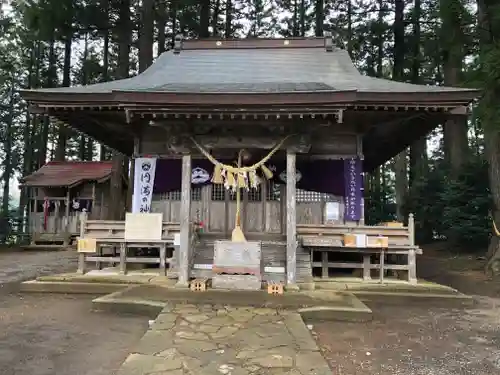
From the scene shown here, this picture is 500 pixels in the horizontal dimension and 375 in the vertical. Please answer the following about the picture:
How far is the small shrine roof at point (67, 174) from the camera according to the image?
64.0 feet

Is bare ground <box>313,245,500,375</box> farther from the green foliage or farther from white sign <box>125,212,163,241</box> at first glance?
the green foliage

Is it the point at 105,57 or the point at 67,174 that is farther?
the point at 105,57

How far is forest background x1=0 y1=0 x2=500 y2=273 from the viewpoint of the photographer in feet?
33.1

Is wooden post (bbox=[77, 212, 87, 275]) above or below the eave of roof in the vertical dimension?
below

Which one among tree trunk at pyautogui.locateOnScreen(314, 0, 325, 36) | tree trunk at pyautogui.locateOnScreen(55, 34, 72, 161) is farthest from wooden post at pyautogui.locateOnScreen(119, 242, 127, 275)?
tree trunk at pyautogui.locateOnScreen(314, 0, 325, 36)

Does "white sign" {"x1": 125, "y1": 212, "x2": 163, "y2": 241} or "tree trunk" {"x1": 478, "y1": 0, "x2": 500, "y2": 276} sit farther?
"tree trunk" {"x1": 478, "y1": 0, "x2": 500, "y2": 276}

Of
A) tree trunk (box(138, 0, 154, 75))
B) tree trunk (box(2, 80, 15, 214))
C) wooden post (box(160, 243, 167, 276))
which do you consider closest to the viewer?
wooden post (box(160, 243, 167, 276))

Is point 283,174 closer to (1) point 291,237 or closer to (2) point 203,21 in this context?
(1) point 291,237

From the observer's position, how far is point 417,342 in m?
4.73

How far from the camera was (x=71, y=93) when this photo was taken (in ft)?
24.0

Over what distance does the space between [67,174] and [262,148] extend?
53.6 feet

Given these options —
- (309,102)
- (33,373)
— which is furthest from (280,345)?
(309,102)

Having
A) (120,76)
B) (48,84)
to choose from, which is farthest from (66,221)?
(120,76)

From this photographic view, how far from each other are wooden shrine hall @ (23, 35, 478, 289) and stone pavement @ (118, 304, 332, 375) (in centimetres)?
165
